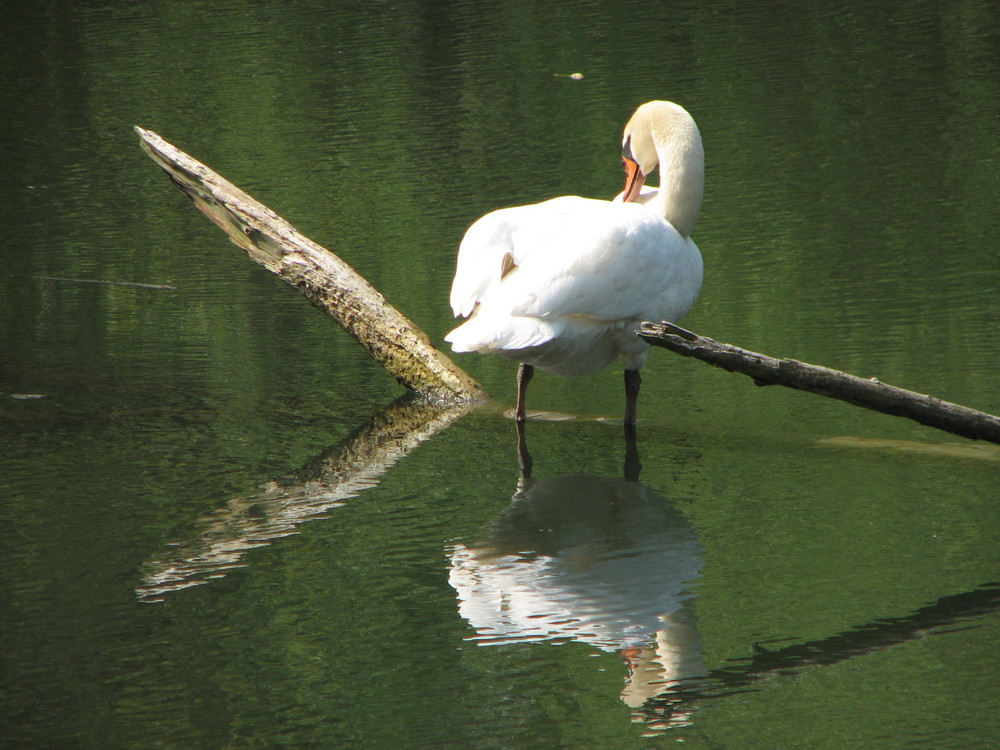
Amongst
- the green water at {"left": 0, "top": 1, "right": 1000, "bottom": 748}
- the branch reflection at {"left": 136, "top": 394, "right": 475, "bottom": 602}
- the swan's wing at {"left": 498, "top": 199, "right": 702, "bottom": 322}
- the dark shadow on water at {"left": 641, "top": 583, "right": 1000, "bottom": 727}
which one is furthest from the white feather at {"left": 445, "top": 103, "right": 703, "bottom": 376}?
the dark shadow on water at {"left": 641, "top": 583, "right": 1000, "bottom": 727}

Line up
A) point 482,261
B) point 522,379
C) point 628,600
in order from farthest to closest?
point 522,379 → point 482,261 → point 628,600

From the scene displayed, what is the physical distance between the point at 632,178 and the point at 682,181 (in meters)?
0.56

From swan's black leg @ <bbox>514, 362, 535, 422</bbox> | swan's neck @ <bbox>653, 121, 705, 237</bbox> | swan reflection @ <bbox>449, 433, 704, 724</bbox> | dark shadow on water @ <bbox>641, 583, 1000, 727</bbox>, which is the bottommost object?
dark shadow on water @ <bbox>641, 583, 1000, 727</bbox>

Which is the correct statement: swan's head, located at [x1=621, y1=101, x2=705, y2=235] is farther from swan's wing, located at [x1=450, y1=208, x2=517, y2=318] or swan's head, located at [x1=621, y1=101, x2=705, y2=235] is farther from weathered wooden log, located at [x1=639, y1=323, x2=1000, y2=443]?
weathered wooden log, located at [x1=639, y1=323, x2=1000, y2=443]

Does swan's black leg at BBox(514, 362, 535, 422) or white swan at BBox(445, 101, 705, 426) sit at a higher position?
white swan at BBox(445, 101, 705, 426)

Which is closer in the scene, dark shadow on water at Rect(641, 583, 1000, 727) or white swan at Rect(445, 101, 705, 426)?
dark shadow on water at Rect(641, 583, 1000, 727)

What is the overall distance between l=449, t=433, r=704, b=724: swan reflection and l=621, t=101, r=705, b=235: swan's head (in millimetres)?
1427

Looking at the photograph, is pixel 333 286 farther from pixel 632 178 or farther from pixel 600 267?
pixel 600 267

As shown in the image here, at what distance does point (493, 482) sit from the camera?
5742mm

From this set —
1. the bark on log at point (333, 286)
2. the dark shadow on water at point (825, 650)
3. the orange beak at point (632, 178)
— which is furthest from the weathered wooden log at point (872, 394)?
the bark on log at point (333, 286)

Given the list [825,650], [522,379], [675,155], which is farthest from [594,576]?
[675,155]

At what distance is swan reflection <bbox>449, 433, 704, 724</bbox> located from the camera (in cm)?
403

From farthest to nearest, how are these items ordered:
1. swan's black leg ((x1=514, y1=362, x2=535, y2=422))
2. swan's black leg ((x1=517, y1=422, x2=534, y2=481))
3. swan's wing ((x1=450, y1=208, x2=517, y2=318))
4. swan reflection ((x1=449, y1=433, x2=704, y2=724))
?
swan's black leg ((x1=514, y1=362, x2=535, y2=422)) → swan's black leg ((x1=517, y1=422, x2=534, y2=481)) → swan's wing ((x1=450, y1=208, x2=517, y2=318)) → swan reflection ((x1=449, y1=433, x2=704, y2=724))

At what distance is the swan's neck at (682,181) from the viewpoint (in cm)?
645
